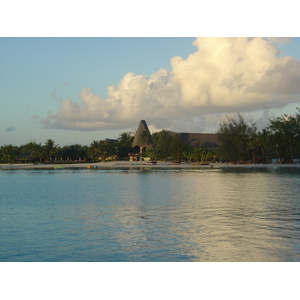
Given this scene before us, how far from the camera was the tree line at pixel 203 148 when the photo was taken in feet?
240

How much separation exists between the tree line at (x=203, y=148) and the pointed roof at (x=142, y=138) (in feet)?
4.15

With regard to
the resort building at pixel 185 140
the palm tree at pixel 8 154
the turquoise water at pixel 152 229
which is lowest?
the turquoise water at pixel 152 229

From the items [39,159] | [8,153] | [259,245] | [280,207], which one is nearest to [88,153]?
[39,159]

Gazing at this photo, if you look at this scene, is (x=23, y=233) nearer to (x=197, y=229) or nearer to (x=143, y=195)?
(x=197, y=229)

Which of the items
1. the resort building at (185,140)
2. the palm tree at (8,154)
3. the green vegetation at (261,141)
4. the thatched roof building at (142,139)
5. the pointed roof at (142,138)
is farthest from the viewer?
the pointed roof at (142,138)

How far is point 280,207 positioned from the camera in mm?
19500

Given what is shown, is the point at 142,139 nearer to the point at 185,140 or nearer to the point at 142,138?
the point at 142,138

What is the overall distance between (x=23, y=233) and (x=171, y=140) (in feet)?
275

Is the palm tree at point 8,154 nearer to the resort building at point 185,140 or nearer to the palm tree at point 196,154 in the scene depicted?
the resort building at point 185,140

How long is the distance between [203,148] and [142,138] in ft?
79.4

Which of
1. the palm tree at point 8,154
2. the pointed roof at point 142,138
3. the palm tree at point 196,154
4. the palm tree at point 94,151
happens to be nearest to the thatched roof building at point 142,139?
the pointed roof at point 142,138

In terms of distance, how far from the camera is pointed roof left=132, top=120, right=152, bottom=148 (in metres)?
113
